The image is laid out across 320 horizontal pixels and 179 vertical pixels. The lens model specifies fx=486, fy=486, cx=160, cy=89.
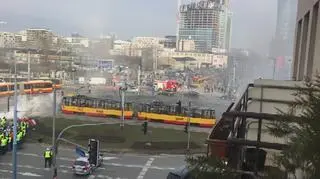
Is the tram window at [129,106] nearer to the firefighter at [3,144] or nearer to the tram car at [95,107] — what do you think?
the tram car at [95,107]

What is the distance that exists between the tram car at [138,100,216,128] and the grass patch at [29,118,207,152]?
4109mm

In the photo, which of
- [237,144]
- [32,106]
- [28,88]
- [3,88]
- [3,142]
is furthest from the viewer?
[28,88]

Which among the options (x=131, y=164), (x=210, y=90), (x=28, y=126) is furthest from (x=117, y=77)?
(x=131, y=164)

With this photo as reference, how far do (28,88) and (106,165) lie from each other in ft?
129

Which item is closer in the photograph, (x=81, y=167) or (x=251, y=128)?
(x=251, y=128)

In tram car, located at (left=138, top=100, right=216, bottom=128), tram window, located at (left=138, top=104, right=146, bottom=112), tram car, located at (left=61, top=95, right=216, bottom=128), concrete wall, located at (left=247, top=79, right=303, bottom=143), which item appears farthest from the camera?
tram window, located at (left=138, top=104, right=146, bottom=112)

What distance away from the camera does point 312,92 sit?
12.8ft

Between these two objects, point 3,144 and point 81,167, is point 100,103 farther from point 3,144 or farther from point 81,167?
point 81,167

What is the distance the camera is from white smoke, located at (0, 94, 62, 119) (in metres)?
48.5

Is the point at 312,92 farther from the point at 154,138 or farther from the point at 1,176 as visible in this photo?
the point at 154,138

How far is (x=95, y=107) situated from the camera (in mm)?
51812

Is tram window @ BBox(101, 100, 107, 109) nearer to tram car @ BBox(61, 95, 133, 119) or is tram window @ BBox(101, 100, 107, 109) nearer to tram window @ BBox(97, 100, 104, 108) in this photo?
tram car @ BBox(61, 95, 133, 119)

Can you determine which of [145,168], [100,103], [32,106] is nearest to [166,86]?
[32,106]

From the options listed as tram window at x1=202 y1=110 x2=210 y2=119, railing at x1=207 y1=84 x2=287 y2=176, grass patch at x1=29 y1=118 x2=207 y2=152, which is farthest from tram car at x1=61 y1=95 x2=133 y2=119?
railing at x1=207 y1=84 x2=287 y2=176
